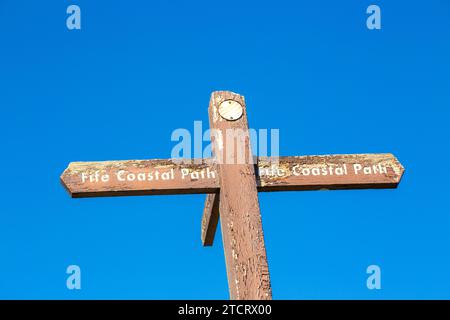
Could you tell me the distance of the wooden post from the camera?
15.8 ft

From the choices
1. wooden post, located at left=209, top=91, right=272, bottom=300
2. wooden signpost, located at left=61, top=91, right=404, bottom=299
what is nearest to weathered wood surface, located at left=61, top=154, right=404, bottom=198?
wooden signpost, located at left=61, top=91, right=404, bottom=299

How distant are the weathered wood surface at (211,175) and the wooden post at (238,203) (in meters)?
0.11

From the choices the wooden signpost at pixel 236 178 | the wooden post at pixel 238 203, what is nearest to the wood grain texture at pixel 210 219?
the wooden signpost at pixel 236 178

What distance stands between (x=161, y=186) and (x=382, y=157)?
151 cm

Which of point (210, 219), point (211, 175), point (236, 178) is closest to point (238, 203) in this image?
point (236, 178)

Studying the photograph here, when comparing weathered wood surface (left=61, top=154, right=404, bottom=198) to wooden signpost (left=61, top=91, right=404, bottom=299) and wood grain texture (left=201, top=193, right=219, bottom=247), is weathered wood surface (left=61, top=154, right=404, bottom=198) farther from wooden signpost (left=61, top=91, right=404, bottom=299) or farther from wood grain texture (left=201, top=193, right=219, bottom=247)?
wood grain texture (left=201, top=193, right=219, bottom=247)

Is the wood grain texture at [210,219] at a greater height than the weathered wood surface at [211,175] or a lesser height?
lesser

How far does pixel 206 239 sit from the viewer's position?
5.84 metres

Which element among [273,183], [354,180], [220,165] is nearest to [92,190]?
[220,165]

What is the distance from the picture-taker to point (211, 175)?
5.25 meters

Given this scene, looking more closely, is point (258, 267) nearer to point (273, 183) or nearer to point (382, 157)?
point (273, 183)

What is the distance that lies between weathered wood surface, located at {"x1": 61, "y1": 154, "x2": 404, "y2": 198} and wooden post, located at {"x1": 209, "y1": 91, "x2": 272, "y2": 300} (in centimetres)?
11

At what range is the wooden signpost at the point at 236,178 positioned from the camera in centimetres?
492

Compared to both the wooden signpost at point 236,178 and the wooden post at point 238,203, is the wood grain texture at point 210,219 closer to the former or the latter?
the wooden signpost at point 236,178
